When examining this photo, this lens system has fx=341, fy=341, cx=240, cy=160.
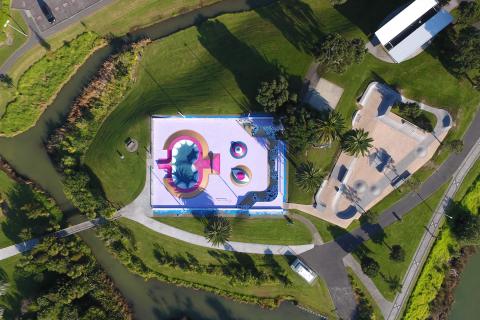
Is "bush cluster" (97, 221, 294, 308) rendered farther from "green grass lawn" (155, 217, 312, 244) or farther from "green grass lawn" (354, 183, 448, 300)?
"green grass lawn" (354, 183, 448, 300)

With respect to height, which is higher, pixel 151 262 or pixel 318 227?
pixel 151 262

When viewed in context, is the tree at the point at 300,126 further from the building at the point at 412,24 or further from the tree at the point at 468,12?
the tree at the point at 468,12

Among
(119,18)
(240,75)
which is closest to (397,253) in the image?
(240,75)

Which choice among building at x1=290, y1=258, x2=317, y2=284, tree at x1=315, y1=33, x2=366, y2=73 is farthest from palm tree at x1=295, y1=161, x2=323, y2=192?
tree at x1=315, y1=33, x2=366, y2=73

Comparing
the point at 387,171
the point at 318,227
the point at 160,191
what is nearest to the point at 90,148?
the point at 160,191

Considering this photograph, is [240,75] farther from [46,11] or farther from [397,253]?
[397,253]

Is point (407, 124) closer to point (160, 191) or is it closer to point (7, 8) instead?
point (160, 191)

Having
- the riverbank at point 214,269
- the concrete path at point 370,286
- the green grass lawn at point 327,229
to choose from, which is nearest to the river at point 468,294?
the concrete path at point 370,286
